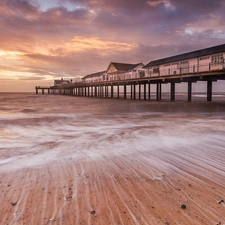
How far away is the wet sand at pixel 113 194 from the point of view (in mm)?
2465

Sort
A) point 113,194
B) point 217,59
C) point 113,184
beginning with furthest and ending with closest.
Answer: point 217,59, point 113,184, point 113,194

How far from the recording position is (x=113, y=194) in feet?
9.93

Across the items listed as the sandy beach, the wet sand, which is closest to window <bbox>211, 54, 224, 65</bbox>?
the sandy beach

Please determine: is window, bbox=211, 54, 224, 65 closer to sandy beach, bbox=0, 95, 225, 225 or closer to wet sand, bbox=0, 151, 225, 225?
sandy beach, bbox=0, 95, 225, 225

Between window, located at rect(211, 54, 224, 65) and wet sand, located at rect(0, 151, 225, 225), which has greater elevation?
window, located at rect(211, 54, 224, 65)

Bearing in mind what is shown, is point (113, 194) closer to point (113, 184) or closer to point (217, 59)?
point (113, 184)

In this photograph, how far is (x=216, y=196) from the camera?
9.63ft

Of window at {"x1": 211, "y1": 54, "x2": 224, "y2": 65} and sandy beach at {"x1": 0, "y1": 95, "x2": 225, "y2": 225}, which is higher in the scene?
window at {"x1": 211, "y1": 54, "x2": 224, "y2": 65}

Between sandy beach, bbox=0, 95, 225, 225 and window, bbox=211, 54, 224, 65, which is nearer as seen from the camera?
sandy beach, bbox=0, 95, 225, 225

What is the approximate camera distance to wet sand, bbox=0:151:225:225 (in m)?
2.46

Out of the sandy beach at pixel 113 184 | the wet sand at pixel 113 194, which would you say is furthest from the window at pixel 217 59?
the wet sand at pixel 113 194

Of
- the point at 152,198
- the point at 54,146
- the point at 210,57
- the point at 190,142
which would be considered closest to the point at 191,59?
the point at 210,57

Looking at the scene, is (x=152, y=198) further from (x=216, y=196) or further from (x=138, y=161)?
(x=138, y=161)

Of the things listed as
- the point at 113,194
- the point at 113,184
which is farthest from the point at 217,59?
the point at 113,194
